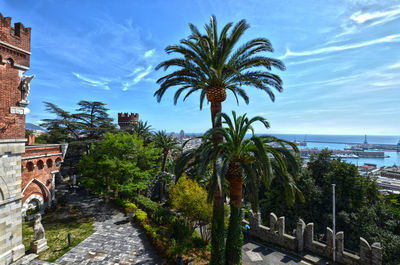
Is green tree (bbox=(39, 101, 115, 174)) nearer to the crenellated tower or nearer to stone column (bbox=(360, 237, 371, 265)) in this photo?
the crenellated tower

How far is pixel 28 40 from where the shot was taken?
12594mm

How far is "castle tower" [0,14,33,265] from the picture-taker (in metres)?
11.2

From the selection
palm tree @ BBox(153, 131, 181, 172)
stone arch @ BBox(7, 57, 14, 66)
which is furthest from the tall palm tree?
palm tree @ BBox(153, 131, 181, 172)

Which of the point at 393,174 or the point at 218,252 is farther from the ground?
the point at 218,252

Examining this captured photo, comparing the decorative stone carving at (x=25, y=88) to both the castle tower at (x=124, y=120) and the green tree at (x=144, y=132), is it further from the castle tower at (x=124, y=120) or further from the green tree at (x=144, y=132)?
the castle tower at (x=124, y=120)

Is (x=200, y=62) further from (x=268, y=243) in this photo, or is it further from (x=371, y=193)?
(x=371, y=193)

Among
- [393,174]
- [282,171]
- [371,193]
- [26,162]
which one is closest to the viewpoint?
[282,171]

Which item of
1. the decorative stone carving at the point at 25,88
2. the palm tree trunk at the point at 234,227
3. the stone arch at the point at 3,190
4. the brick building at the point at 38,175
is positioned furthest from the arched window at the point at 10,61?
the palm tree trunk at the point at 234,227

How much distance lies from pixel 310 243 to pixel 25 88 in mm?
22962

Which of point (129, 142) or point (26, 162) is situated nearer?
point (26, 162)

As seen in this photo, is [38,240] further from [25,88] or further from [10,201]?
[25,88]

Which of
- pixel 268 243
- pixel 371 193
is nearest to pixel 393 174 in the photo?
pixel 371 193

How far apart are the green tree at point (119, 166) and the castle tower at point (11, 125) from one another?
768 centimetres

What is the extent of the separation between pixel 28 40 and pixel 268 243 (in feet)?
76.0
